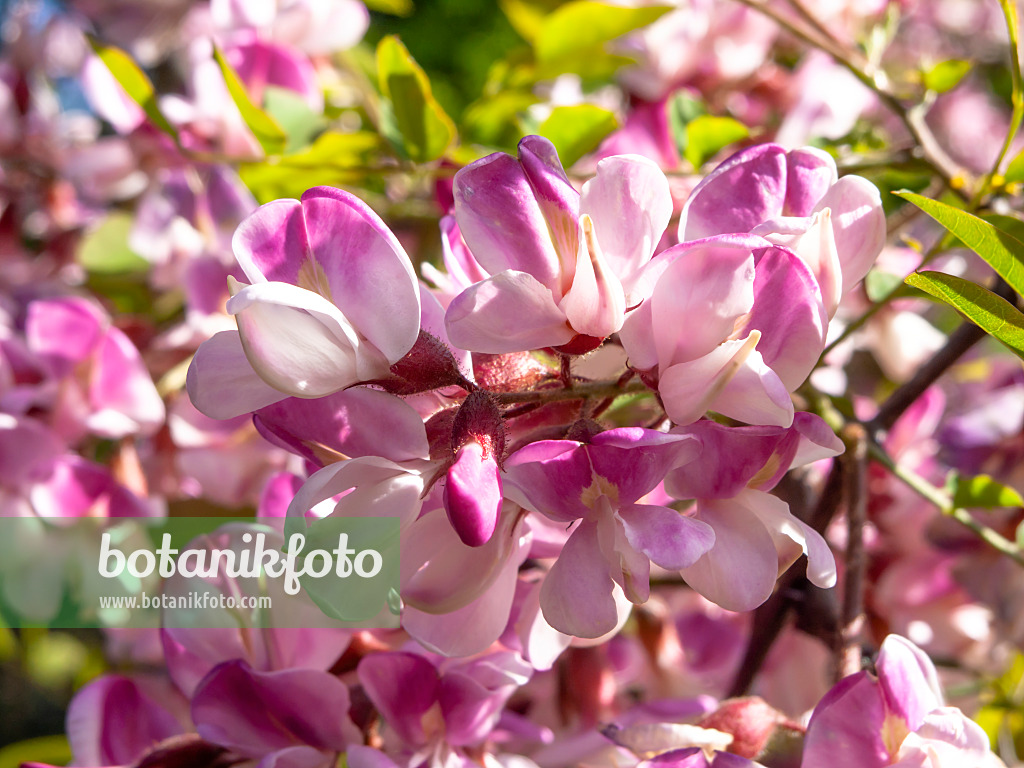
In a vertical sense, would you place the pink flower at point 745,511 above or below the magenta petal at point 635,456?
Result: below

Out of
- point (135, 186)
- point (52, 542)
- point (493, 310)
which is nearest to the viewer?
point (493, 310)

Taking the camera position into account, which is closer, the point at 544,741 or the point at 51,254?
the point at 544,741

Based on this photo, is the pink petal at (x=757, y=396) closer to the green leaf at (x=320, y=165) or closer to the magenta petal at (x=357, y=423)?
the magenta petal at (x=357, y=423)

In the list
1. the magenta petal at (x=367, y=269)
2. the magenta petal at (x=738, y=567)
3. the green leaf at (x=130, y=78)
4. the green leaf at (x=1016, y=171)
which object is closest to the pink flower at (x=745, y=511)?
the magenta petal at (x=738, y=567)

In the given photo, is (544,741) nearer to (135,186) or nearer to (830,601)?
(830,601)

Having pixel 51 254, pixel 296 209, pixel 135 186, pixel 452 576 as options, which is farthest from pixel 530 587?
pixel 51 254

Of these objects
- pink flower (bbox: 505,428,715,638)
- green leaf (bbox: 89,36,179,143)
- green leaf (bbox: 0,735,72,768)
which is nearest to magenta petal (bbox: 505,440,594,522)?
pink flower (bbox: 505,428,715,638)

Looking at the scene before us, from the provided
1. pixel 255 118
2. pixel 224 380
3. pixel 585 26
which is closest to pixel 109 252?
pixel 255 118
